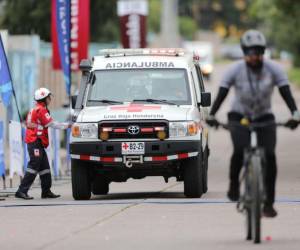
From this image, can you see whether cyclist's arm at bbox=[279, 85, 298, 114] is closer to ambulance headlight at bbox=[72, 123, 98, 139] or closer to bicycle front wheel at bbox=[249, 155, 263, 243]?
bicycle front wheel at bbox=[249, 155, 263, 243]

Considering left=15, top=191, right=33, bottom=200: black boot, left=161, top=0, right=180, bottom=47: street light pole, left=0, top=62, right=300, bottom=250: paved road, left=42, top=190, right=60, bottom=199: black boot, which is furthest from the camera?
left=161, top=0, right=180, bottom=47: street light pole

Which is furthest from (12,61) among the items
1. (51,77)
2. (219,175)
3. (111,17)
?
(111,17)

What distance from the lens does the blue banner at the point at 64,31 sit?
26031 millimetres

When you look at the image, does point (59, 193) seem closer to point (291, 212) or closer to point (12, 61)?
point (291, 212)

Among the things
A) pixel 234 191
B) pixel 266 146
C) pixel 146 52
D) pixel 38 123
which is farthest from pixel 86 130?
pixel 266 146

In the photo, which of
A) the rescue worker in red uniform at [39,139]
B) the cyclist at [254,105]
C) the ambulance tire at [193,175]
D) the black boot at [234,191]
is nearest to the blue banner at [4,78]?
the rescue worker in red uniform at [39,139]

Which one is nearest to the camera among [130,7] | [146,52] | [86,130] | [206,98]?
[86,130]

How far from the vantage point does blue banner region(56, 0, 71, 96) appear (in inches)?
1025

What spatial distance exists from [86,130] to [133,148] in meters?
0.69

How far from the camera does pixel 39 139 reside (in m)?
17.8

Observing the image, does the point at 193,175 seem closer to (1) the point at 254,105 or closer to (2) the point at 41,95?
(2) the point at 41,95

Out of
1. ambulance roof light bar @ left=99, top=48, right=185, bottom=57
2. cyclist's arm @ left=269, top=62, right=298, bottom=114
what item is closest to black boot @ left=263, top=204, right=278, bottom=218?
cyclist's arm @ left=269, top=62, right=298, bottom=114

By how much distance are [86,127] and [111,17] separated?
29.6 metres

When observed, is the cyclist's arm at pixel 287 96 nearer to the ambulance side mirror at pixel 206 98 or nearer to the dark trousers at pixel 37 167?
the ambulance side mirror at pixel 206 98
